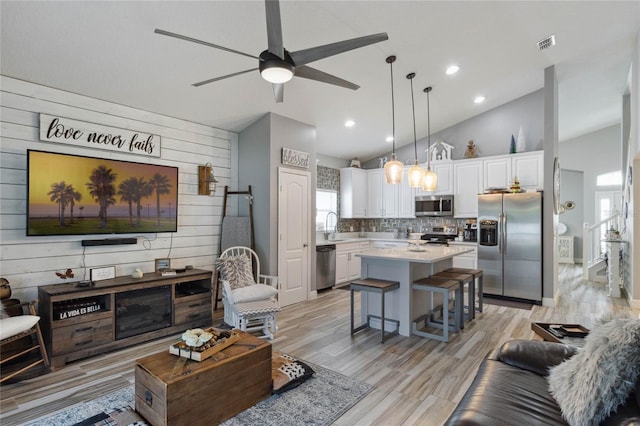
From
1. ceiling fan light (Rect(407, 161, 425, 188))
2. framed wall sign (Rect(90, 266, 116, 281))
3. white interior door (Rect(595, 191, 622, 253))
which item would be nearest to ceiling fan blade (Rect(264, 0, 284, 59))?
ceiling fan light (Rect(407, 161, 425, 188))

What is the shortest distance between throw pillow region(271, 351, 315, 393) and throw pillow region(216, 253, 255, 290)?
4.15 feet

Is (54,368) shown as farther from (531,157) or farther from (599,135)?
(599,135)

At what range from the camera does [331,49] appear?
7.22 feet

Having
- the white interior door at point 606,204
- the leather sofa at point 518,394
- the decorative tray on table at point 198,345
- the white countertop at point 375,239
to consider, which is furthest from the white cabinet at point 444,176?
the white interior door at point 606,204

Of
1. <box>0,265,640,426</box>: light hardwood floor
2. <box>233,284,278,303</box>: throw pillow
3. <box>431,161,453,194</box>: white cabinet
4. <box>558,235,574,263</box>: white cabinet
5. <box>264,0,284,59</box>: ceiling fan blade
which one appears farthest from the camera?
<box>558,235,574,263</box>: white cabinet

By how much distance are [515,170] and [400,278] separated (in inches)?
130

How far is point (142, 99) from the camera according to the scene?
376cm

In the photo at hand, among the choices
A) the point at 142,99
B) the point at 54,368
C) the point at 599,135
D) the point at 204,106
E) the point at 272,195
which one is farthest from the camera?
the point at 599,135

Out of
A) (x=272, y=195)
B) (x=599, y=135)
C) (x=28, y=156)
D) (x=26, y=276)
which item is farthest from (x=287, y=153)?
(x=599, y=135)

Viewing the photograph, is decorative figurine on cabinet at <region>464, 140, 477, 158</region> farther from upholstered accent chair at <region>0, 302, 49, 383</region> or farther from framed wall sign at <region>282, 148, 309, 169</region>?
upholstered accent chair at <region>0, 302, 49, 383</region>

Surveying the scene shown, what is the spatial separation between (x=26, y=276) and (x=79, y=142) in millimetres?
1416

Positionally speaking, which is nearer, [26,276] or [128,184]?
[26,276]

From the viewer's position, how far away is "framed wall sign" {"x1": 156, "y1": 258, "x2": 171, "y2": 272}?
4.00 meters

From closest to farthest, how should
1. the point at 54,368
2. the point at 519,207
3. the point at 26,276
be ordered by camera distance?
the point at 54,368
the point at 26,276
the point at 519,207
